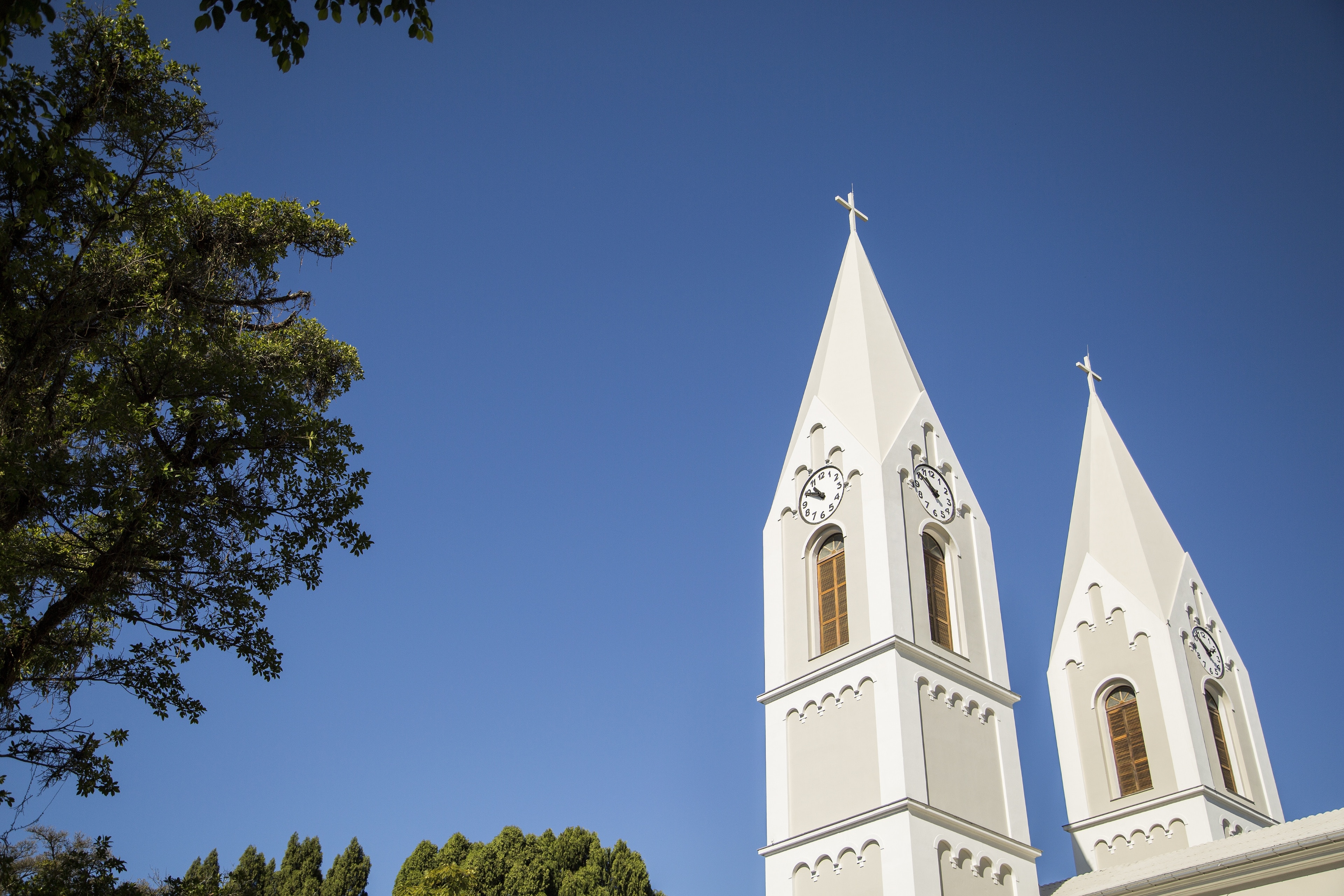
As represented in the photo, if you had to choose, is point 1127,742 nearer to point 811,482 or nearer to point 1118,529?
point 1118,529

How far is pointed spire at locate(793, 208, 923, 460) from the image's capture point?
84.1 feet

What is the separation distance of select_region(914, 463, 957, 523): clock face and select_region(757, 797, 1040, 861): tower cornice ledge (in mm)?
6852

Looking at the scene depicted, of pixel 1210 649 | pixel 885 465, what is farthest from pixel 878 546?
pixel 1210 649

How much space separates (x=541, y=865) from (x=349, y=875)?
6195mm

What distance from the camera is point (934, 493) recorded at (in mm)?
25438

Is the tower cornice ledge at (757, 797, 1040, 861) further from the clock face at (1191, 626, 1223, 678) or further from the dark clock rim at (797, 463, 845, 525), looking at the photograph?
the clock face at (1191, 626, 1223, 678)

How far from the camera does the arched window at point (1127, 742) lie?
28156 mm

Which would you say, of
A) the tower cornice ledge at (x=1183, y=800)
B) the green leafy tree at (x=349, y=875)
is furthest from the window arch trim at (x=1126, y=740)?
the green leafy tree at (x=349, y=875)

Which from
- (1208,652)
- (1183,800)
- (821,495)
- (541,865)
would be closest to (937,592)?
(821,495)

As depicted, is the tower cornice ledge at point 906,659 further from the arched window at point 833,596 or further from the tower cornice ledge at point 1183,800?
the tower cornice ledge at point 1183,800

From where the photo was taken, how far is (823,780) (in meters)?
21.5

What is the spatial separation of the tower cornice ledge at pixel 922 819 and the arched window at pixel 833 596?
380cm

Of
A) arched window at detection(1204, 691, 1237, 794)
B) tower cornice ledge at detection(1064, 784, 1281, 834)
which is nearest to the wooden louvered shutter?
tower cornice ledge at detection(1064, 784, 1281, 834)

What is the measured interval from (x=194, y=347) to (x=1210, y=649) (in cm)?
2762
